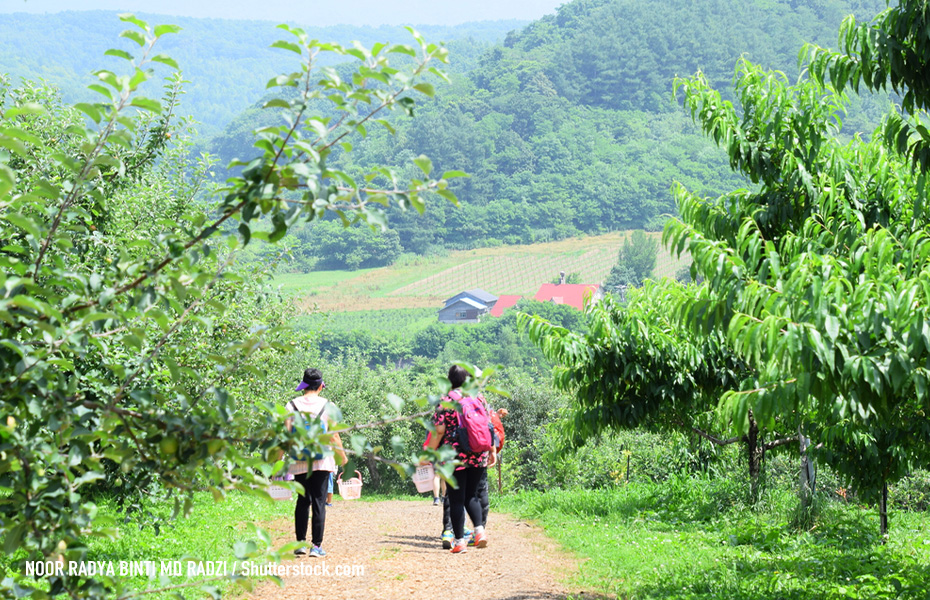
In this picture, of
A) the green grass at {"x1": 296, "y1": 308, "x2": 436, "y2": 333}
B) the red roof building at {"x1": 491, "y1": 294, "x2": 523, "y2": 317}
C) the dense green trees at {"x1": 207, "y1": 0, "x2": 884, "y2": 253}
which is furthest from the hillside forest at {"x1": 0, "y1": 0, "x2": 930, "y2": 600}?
the dense green trees at {"x1": 207, "y1": 0, "x2": 884, "y2": 253}

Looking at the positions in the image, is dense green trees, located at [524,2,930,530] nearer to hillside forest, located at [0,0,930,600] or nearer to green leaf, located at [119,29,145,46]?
hillside forest, located at [0,0,930,600]

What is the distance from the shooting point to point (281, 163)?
1977 mm

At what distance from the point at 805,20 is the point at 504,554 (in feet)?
674

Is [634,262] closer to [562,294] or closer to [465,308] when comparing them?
[562,294]

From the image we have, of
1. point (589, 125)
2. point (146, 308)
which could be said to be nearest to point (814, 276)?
point (146, 308)

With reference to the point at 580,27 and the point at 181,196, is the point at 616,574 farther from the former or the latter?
the point at 580,27

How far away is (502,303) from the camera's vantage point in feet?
396

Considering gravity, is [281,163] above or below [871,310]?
above

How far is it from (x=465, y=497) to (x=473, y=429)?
2.30 feet

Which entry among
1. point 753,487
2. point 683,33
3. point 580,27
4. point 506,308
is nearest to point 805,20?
point 683,33

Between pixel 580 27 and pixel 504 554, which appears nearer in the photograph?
pixel 504 554

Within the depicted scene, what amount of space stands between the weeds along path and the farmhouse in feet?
367

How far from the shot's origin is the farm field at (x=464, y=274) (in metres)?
132

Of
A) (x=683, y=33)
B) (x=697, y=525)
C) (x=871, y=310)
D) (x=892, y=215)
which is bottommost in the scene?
(x=697, y=525)
